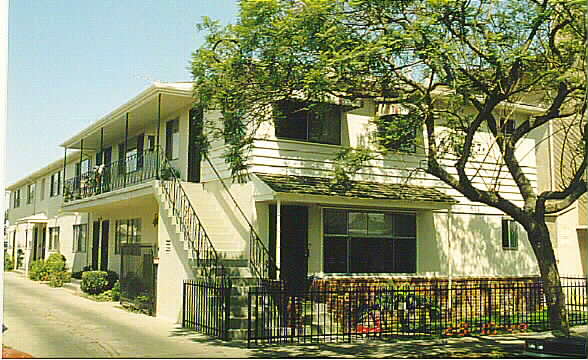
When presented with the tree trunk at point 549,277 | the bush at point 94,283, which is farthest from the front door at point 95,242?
the tree trunk at point 549,277

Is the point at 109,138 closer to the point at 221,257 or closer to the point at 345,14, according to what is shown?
the point at 221,257

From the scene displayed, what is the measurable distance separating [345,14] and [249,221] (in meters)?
6.17

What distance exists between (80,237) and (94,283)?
315 inches

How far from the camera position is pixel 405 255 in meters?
18.2

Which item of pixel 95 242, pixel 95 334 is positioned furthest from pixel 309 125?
pixel 95 242

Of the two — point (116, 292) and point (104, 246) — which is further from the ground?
point (104, 246)

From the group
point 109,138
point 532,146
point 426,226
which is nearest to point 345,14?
point 426,226

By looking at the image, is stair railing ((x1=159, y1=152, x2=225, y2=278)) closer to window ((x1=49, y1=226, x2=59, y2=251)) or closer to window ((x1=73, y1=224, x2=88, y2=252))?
window ((x1=73, y1=224, x2=88, y2=252))

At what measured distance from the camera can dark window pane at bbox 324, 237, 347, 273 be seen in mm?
16844

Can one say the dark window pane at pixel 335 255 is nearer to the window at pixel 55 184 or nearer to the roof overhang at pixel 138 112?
the roof overhang at pixel 138 112

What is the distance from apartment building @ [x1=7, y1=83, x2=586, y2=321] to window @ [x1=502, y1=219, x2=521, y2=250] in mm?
31

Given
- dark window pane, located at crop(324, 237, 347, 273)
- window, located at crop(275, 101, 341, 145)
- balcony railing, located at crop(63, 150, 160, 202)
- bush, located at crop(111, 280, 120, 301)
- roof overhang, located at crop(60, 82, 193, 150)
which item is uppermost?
roof overhang, located at crop(60, 82, 193, 150)

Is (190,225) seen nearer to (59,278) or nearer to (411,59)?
(411,59)

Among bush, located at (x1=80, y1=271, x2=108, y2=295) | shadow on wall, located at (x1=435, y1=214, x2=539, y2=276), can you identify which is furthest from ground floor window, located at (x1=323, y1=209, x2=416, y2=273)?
bush, located at (x1=80, y1=271, x2=108, y2=295)
